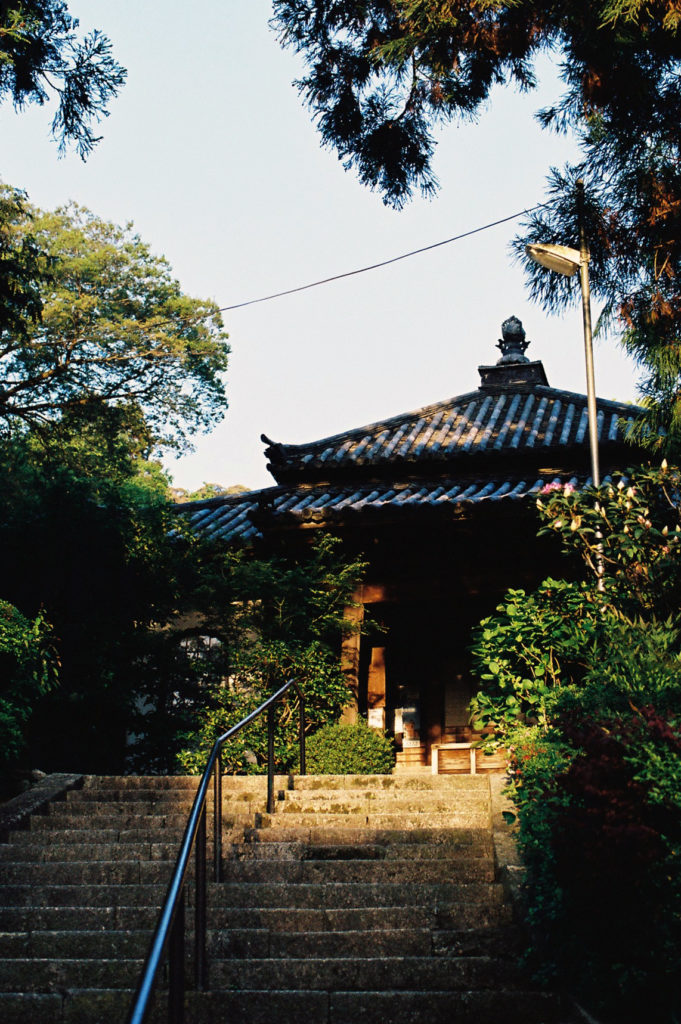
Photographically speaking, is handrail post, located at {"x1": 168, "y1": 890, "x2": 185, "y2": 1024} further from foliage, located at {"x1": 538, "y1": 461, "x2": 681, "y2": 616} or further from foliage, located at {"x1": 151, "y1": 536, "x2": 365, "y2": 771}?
foliage, located at {"x1": 151, "y1": 536, "x2": 365, "y2": 771}

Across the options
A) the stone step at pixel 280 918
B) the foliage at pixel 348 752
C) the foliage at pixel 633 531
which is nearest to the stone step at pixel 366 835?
the stone step at pixel 280 918

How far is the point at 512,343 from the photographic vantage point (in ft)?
55.3

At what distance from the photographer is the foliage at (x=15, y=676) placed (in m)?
6.97

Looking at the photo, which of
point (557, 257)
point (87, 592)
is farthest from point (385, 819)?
point (87, 592)

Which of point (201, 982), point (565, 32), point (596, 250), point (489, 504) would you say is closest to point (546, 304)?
point (596, 250)

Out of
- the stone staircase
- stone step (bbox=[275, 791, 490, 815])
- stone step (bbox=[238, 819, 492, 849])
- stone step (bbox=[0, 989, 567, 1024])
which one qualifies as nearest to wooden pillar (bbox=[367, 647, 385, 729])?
the stone staircase

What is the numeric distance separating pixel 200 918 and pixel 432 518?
684cm

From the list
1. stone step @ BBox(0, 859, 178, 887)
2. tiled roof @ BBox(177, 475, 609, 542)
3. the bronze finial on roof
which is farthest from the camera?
the bronze finial on roof

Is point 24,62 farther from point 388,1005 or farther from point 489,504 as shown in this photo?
point 388,1005

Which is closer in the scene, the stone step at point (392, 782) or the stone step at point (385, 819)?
the stone step at point (385, 819)

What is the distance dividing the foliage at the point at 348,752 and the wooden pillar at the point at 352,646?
125 centimetres

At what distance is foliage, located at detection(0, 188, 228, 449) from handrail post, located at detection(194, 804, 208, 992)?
45.4 feet

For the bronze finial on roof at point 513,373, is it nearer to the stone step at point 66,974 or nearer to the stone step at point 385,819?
the stone step at point 385,819

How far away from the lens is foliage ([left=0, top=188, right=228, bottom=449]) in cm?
2212
